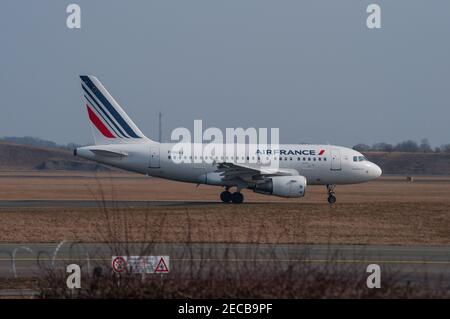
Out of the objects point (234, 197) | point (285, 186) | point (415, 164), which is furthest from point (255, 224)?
point (415, 164)

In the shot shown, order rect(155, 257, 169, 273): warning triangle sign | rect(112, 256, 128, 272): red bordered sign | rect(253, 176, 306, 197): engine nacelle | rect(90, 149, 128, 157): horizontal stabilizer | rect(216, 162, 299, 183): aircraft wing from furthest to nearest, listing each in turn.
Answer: rect(90, 149, 128, 157): horizontal stabilizer < rect(216, 162, 299, 183): aircraft wing < rect(253, 176, 306, 197): engine nacelle < rect(155, 257, 169, 273): warning triangle sign < rect(112, 256, 128, 272): red bordered sign

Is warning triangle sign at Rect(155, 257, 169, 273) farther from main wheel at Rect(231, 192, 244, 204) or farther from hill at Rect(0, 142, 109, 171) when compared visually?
hill at Rect(0, 142, 109, 171)

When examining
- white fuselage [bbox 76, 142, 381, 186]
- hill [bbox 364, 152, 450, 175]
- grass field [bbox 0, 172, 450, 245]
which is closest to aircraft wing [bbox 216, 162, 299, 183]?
white fuselage [bbox 76, 142, 381, 186]

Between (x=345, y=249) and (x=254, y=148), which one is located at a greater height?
(x=254, y=148)

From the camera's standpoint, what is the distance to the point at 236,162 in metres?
43.8

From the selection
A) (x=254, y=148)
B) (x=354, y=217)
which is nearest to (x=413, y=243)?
(x=354, y=217)

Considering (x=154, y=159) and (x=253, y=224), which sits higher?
(x=154, y=159)

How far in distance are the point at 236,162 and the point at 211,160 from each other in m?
1.51

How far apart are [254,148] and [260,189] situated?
3539 mm

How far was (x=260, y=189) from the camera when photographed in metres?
41.6

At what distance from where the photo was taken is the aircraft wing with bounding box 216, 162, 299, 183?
136 feet

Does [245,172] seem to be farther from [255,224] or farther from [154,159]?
[255,224]

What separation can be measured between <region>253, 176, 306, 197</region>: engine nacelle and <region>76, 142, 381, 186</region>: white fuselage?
165 centimetres
